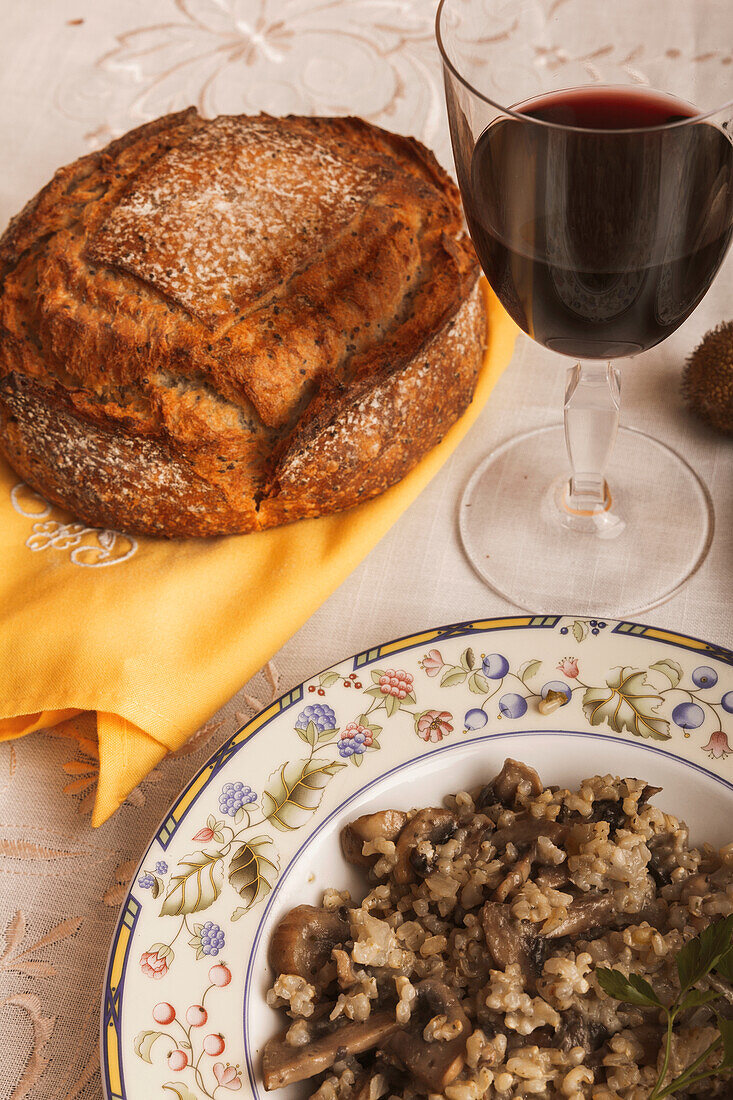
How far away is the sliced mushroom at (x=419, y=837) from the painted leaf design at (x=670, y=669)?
332 mm

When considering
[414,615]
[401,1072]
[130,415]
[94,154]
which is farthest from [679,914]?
[94,154]

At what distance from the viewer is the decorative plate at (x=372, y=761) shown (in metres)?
1.18

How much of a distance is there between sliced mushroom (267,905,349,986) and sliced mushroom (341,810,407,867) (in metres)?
0.08

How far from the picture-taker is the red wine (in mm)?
1186

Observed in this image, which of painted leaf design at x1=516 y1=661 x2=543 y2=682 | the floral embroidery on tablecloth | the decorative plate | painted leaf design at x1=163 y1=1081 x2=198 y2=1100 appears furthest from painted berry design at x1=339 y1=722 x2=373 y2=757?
the floral embroidery on tablecloth

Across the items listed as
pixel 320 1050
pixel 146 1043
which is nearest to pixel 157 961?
pixel 146 1043

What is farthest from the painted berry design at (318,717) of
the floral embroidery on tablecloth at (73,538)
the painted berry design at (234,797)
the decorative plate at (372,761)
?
the floral embroidery on tablecloth at (73,538)

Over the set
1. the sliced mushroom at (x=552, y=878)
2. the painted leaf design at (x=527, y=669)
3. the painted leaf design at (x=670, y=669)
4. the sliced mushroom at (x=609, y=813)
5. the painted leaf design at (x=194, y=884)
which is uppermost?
the painted leaf design at (x=670, y=669)

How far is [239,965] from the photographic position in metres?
1.19

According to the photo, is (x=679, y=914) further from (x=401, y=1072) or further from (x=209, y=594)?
(x=209, y=594)

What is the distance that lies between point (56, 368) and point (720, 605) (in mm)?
1142

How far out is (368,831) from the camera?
127cm

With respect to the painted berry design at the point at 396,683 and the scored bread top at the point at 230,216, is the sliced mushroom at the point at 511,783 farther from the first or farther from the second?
the scored bread top at the point at 230,216

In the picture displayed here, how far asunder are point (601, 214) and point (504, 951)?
2.83 feet
